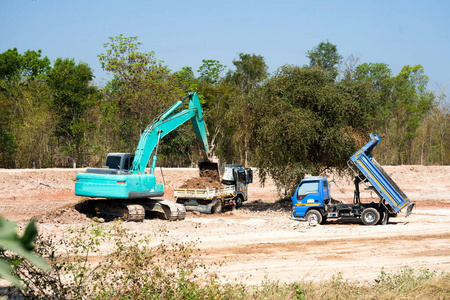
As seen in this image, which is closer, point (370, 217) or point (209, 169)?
point (370, 217)

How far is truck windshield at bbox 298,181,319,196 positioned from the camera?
20.5m

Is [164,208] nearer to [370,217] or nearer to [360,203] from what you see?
[360,203]

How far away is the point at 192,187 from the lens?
2389 cm

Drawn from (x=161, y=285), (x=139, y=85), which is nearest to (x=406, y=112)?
(x=139, y=85)

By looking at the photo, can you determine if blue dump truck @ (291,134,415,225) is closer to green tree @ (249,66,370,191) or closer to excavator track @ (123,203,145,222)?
green tree @ (249,66,370,191)

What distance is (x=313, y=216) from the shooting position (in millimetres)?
20516

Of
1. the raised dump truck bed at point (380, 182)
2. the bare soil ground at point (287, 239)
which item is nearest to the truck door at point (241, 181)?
the bare soil ground at point (287, 239)

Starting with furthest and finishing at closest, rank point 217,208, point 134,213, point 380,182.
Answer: point 217,208 → point 380,182 → point 134,213

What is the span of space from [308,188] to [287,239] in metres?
4.45

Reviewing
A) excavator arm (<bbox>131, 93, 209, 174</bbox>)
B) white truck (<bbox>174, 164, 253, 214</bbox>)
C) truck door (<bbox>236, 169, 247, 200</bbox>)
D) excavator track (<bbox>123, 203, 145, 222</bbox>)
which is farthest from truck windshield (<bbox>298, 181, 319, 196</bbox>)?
truck door (<bbox>236, 169, 247, 200</bbox>)

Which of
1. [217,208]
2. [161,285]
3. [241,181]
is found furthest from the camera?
[241,181]

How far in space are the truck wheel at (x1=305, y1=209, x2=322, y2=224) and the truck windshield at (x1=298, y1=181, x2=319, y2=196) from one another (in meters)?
0.84

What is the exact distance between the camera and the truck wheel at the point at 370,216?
65.3 feet

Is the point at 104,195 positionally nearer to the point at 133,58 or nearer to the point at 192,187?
the point at 192,187
